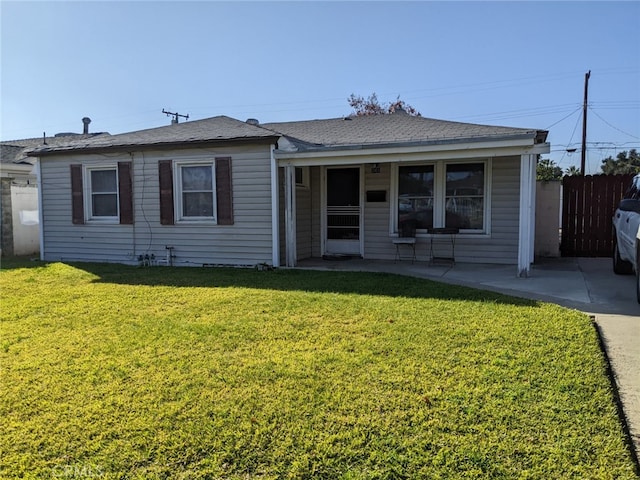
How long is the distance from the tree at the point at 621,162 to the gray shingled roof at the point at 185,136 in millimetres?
39377

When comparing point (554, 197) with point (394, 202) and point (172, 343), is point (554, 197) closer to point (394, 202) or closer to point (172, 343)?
point (394, 202)

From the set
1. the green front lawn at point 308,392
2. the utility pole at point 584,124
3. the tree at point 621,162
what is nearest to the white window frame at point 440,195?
the green front lawn at point 308,392

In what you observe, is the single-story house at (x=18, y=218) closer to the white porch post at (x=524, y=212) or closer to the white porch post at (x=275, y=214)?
the white porch post at (x=275, y=214)

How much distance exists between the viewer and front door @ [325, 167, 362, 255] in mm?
10641

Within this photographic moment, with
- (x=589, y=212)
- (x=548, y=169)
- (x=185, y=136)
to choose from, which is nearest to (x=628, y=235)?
(x=589, y=212)

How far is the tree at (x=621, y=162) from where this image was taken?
3975 cm

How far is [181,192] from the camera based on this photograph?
10.1 m

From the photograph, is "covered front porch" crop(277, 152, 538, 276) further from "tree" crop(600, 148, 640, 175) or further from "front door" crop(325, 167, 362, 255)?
"tree" crop(600, 148, 640, 175)

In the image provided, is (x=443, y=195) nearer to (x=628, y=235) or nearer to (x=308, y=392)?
(x=628, y=235)

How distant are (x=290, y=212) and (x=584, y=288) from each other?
17.2ft

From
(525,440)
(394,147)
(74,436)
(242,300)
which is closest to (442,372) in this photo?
(525,440)

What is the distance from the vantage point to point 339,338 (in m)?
4.59

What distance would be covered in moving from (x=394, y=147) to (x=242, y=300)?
391 cm
